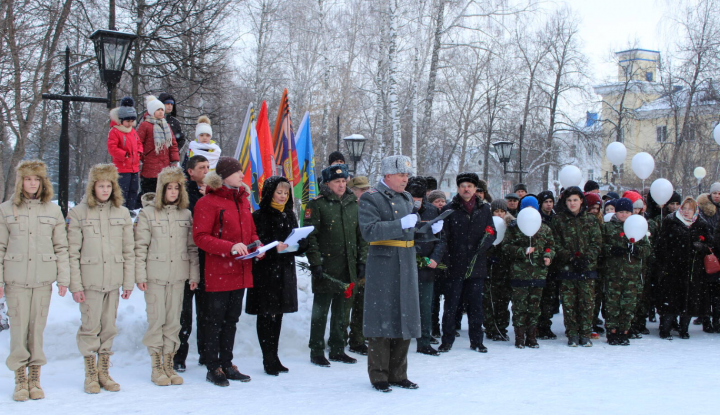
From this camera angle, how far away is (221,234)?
567cm

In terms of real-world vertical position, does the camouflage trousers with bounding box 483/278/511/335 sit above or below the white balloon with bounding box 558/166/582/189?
below

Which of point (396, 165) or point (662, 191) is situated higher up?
point (396, 165)

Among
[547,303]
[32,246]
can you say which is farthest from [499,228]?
[32,246]

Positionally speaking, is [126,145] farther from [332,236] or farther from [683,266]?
[683,266]

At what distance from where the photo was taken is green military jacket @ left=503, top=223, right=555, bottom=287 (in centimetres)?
772

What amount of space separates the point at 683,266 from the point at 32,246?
308 inches

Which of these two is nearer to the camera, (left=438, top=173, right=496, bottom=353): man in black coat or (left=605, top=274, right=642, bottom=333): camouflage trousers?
(left=438, top=173, right=496, bottom=353): man in black coat

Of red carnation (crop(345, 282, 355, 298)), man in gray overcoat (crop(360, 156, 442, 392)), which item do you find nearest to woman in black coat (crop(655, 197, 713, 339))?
red carnation (crop(345, 282, 355, 298))

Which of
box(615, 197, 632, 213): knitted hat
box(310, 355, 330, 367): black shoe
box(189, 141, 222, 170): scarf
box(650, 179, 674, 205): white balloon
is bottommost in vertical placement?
box(310, 355, 330, 367): black shoe

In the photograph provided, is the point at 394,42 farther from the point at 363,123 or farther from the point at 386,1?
the point at 363,123

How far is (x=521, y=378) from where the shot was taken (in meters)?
5.99

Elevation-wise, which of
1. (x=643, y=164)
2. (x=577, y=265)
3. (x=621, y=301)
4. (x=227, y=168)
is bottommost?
(x=621, y=301)

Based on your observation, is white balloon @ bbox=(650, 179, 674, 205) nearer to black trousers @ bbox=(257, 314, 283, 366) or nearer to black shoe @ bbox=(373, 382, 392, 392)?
black shoe @ bbox=(373, 382, 392, 392)

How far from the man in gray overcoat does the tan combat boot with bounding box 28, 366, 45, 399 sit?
262cm
